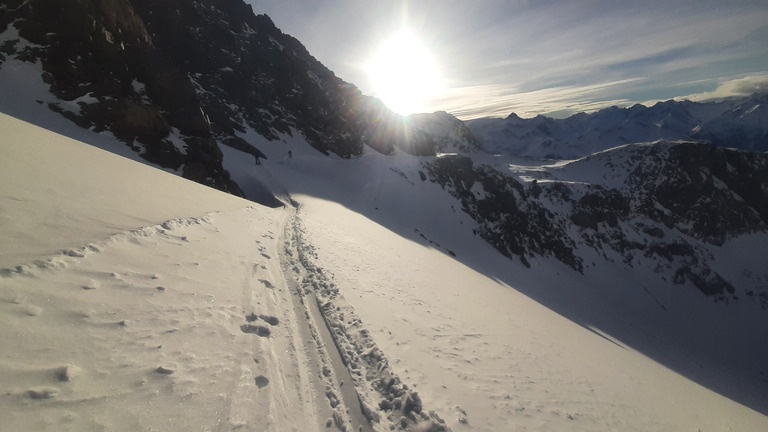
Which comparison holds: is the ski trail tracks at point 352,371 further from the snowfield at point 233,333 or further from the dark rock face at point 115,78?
the dark rock face at point 115,78

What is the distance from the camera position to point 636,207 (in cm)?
6481

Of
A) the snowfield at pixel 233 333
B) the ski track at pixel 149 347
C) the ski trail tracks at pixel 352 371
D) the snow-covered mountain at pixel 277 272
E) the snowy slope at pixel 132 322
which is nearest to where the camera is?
the ski track at pixel 149 347

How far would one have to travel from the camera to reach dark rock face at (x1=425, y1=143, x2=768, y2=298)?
162ft

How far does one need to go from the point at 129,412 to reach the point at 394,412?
3.47 meters

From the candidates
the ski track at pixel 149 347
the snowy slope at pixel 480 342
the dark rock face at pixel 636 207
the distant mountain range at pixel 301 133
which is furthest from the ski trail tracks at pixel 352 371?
the dark rock face at pixel 636 207

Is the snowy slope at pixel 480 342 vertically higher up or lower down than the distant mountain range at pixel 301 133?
lower down

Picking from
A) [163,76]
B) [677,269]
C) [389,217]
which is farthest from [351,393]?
[677,269]

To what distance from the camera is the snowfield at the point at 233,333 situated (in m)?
3.37

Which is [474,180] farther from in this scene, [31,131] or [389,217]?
[31,131]

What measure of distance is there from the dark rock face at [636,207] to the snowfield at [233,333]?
3514 cm

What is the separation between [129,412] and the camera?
3.09 meters

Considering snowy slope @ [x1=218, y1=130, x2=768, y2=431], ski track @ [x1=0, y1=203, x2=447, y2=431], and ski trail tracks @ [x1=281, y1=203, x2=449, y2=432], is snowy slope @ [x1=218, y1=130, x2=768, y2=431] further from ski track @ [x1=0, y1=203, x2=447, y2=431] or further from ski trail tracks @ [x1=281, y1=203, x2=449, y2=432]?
ski track @ [x1=0, y1=203, x2=447, y2=431]

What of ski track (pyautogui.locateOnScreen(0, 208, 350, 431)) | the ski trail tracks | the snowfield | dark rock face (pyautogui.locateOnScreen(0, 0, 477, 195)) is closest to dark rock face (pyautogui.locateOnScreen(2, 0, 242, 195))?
dark rock face (pyautogui.locateOnScreen(0, 0, 477, 195))

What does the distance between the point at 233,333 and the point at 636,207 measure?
80261 mm
